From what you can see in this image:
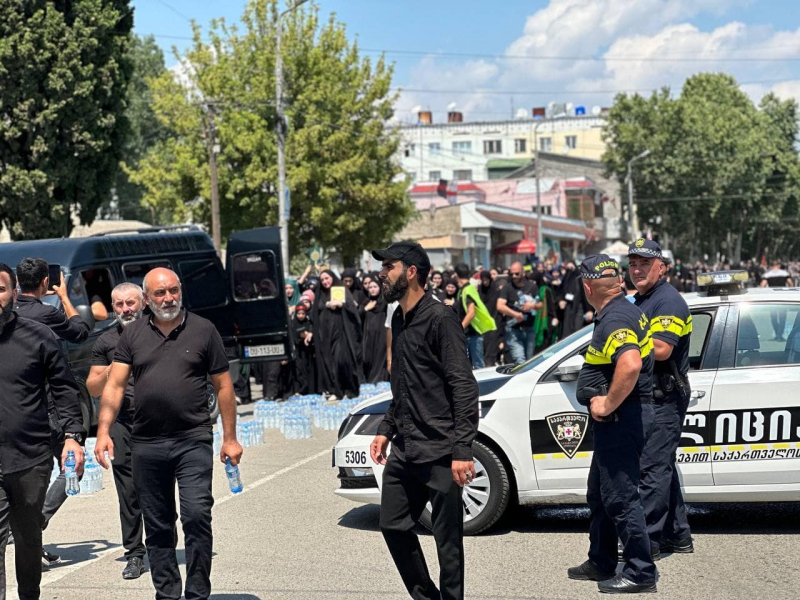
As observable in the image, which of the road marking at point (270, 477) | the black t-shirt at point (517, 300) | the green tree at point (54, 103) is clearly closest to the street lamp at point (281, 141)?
the green tree at point (54, 103)

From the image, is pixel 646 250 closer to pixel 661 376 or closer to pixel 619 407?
pixel 661 376

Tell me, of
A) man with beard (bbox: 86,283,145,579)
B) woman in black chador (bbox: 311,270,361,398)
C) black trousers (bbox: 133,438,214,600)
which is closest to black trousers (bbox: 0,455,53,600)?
black trousers (bbox: 133,438,214,600)

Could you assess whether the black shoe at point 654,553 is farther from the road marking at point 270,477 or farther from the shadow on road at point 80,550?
the shadow on road at point 80,550

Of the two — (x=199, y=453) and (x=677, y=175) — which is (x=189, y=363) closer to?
(x=199, y=453)

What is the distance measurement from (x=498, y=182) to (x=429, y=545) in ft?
257

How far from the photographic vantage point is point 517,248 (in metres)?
66.4

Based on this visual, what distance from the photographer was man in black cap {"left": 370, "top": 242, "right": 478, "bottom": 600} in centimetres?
503

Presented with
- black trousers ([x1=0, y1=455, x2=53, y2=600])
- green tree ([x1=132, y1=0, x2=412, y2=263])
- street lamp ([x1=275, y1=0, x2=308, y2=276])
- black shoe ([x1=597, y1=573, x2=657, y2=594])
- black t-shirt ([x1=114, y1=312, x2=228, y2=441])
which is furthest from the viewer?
green tree ([x1=132, y1=0, x2=412, y2=263])

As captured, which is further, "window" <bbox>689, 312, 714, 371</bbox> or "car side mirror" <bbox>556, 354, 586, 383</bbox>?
"window" <bbox>689, 312, 714, 371</bbox>

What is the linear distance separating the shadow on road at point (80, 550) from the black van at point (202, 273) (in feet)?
16.4

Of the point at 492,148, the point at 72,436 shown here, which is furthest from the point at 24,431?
the point at 492,148

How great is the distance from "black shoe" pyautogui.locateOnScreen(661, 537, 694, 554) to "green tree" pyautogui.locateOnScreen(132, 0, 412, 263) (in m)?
30.9

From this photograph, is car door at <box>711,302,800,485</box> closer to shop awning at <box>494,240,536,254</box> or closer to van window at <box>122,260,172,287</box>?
van window at <box>122,260,172,287</box>

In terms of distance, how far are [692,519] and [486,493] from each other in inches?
61.6
